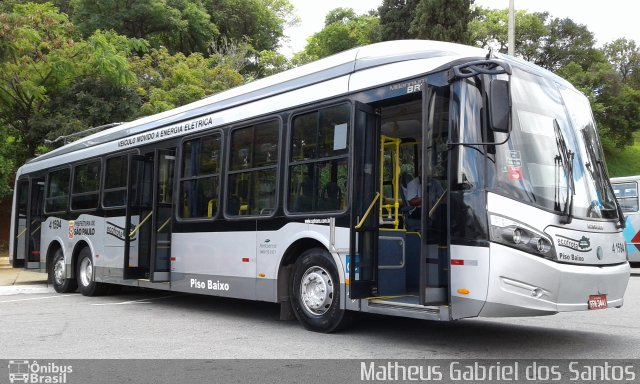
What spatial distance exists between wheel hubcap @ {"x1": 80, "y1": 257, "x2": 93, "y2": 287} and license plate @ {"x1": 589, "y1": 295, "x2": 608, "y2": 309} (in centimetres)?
1000

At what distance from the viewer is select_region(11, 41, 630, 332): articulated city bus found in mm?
6250

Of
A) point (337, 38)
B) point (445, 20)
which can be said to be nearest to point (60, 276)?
point (445, 20)

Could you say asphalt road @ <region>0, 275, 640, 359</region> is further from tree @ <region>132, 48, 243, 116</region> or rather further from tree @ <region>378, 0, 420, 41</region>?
tree @ <region>378, 0, 420, 41</region>

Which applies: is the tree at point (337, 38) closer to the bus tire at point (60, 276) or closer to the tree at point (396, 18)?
the tree at point (396, 18)

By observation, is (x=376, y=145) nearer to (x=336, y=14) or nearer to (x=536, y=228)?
(x=536, y=228)

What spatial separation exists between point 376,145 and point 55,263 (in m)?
9.70

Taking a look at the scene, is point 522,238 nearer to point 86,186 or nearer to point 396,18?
point 86,186

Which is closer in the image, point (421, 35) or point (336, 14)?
point (421, 35)

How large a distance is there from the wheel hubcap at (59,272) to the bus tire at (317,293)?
7.82m

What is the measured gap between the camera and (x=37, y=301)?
12.4 metres

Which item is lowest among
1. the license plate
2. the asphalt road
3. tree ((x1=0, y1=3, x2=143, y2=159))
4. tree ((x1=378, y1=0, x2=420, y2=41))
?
the asphalt road

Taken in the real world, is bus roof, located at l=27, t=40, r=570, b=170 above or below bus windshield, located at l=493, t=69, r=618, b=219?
above

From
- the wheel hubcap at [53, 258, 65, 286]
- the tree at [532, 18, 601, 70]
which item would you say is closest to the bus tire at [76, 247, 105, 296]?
the wheel hubcap at [53, 258, 65, 286]

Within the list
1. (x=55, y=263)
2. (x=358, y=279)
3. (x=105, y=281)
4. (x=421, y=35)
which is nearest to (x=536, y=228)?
(x=358, y=279)
